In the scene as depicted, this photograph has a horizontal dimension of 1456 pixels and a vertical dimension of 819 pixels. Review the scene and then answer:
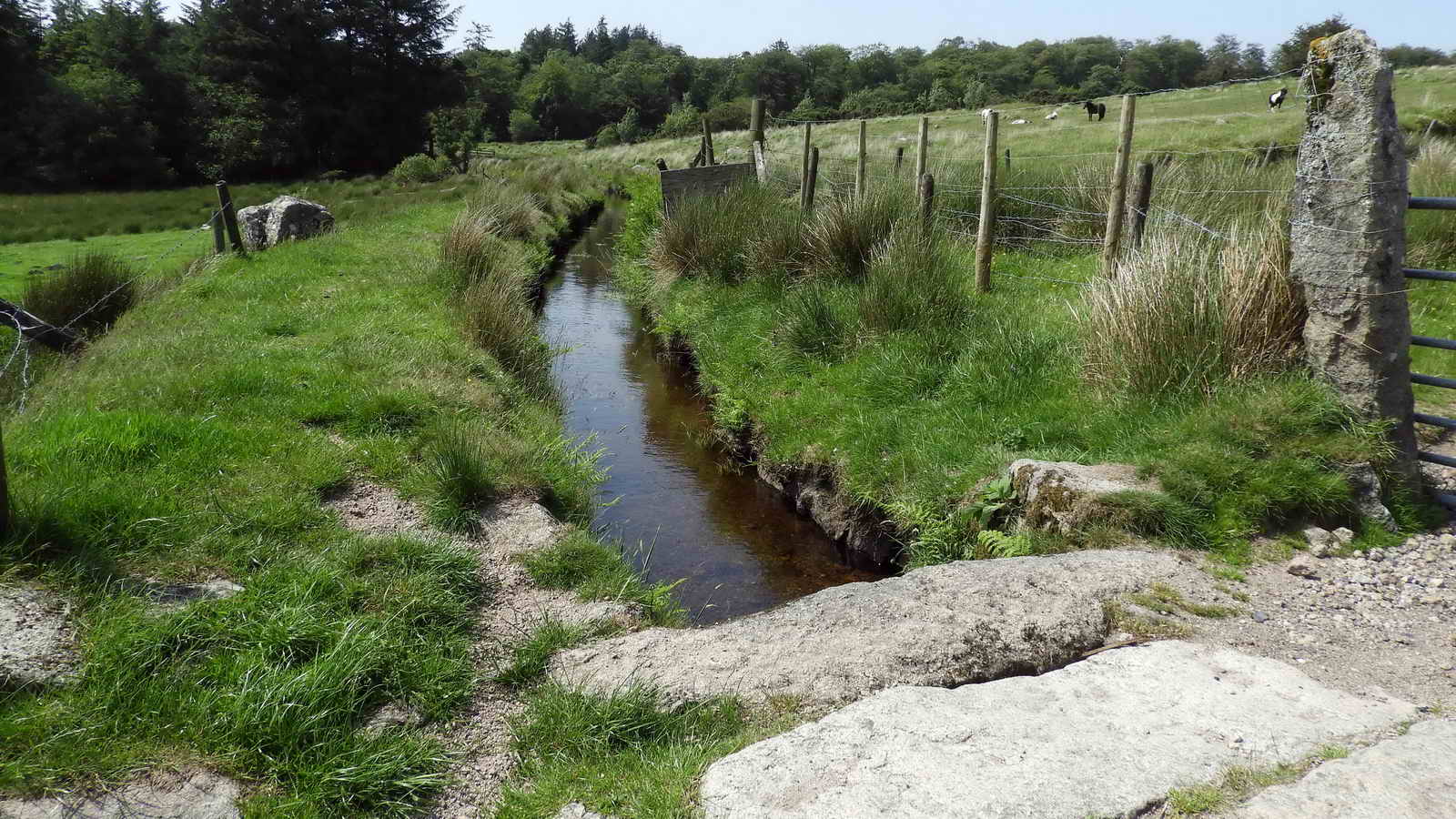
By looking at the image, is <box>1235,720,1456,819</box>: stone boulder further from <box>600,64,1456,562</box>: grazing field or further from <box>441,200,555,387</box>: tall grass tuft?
<box>441,200,555,387</box>: tall grass tuft

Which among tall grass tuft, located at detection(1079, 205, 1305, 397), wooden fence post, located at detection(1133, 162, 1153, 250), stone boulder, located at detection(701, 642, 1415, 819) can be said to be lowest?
stone boulder, located at detection(701, 642, 1415, 819)

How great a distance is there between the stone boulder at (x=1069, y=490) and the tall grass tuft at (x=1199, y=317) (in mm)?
939

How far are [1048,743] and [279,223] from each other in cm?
1433

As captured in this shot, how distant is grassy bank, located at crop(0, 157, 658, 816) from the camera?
2.90m

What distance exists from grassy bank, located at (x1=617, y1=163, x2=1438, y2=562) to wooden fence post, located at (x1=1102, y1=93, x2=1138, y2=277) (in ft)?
1.89

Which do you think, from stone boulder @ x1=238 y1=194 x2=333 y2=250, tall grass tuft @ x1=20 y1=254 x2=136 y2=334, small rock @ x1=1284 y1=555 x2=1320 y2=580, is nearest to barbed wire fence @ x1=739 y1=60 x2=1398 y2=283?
small rock @ x1=1284 y1=555 x2=1320 y2=580

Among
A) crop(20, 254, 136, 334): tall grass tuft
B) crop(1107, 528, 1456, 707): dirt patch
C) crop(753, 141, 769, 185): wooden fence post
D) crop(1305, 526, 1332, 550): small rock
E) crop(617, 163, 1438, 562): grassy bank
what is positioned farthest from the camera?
crop(753, 141, 769, 185): wooden fence post

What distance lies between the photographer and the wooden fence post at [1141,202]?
776 centimetres

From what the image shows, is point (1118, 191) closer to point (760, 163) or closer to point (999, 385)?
point (999, 385)

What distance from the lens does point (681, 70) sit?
94.9m

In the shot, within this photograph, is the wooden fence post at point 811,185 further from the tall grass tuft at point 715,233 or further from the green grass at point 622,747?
the green grass at point 622,747

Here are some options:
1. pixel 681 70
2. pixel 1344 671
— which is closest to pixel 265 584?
pixel 1344 671

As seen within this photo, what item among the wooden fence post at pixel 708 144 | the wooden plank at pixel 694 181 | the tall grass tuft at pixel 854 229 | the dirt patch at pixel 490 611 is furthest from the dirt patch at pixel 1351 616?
the wooden fence post at pixel 708 144

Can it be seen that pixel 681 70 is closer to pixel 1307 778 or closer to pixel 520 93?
pixel 520 93
